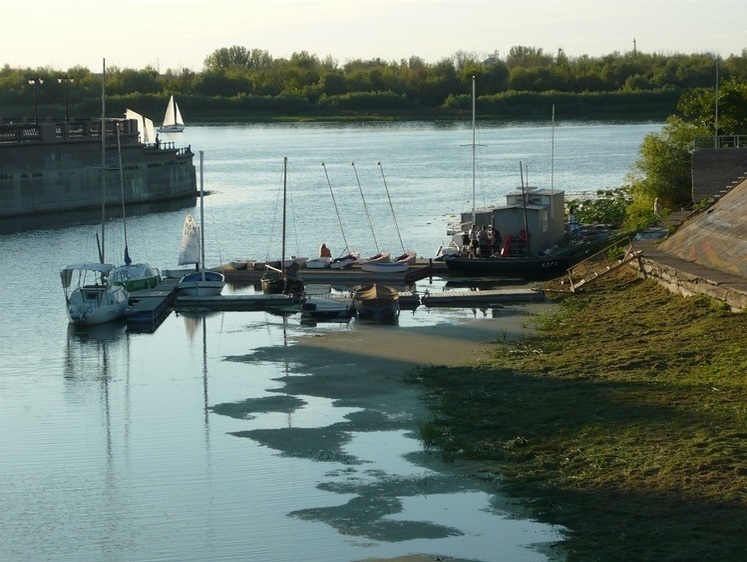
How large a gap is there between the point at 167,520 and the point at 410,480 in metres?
4.14

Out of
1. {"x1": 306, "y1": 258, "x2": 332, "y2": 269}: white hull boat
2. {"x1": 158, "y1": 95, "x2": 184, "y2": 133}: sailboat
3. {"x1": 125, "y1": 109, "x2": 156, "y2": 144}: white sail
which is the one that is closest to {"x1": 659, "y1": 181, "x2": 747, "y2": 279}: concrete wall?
{"x1": 306, "y1": 258, "x2": 332, "y2": 269}: white hull boat

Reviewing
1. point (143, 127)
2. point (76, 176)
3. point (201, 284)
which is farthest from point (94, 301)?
point (143, 127)

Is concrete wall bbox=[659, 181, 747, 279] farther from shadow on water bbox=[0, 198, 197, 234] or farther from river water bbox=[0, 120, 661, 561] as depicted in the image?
shadow on water bbox=[0, 198, 197, 234]

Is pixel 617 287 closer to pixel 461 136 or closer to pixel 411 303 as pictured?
pixel 411 303

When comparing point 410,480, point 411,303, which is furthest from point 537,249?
point 410,480

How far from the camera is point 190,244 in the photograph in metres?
47.8

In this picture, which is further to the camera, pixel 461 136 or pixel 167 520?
pixel 461 136

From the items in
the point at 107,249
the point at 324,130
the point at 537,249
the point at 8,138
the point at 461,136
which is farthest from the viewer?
the point at 324,130

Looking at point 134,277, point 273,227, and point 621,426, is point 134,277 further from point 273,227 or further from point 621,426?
point 621,426

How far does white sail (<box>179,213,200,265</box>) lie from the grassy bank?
17.6 m

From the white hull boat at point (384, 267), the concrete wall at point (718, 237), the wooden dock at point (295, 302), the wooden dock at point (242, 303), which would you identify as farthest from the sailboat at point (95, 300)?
the concrete wall at point (718, 237)

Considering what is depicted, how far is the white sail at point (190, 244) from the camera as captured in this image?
4756cm

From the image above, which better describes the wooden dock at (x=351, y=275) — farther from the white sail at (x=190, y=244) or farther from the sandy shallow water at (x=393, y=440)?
the sandy shallow water at (x=393, y=440)

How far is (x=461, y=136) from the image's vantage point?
16250 cm
